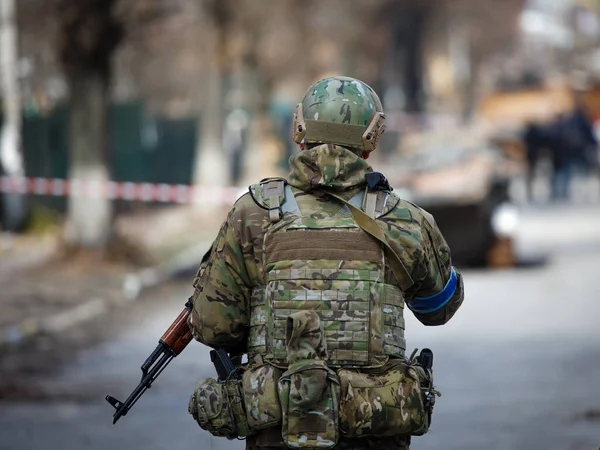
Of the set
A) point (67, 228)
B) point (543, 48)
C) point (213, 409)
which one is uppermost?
point (543, 48)

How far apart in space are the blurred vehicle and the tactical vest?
13.9 metres

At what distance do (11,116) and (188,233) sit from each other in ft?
13.9

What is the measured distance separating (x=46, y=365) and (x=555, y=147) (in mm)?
21028

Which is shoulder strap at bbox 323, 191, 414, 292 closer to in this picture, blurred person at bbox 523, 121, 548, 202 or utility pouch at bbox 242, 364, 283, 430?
utility pouch at bbox 242, 364, 283, 430

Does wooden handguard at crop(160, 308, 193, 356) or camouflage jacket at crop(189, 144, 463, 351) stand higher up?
camouflage jacket at crop(189, 144, 463, 351)

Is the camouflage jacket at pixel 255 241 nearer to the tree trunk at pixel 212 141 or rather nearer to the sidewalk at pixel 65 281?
the sidewalk at pixel 65 281

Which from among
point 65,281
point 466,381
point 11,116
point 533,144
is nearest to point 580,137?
point 533,144

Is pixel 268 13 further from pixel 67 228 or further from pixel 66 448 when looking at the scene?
pixel 66 448

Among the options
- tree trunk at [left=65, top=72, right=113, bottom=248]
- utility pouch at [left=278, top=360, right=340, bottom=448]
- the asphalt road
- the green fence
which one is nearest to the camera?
utility pouch at [left=278, top=360, right=340, bottom=448]

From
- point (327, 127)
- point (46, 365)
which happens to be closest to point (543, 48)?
point (46, 365)

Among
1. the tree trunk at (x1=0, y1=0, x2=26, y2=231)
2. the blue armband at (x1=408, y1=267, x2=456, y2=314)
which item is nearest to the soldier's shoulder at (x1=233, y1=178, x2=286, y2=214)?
the blue armband at (x1=408, y1=267, x2=456, y2=314)

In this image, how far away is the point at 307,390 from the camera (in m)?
4.15

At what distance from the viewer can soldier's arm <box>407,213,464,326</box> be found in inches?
176

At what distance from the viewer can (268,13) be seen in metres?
33.5
